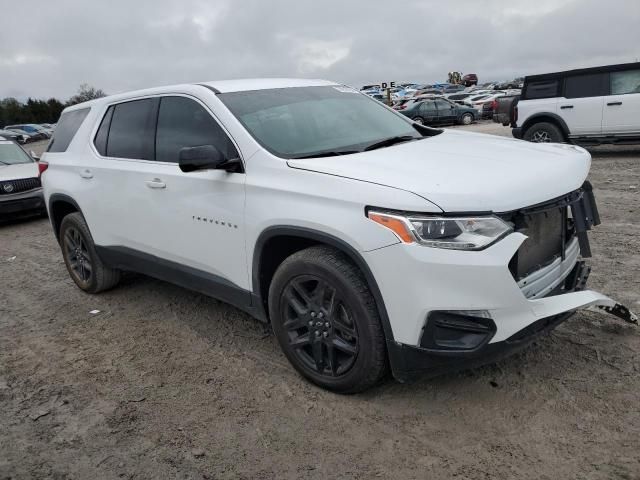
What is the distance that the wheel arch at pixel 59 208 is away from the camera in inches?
209

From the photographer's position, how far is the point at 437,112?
2692cm

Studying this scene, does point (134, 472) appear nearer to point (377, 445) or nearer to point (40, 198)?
point (377, 445)

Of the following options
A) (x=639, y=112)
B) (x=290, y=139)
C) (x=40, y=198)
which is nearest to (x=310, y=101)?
(x=290, y=139)

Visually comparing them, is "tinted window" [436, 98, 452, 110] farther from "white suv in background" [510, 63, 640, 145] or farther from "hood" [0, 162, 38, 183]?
"hood" [0, 162, 38, 183]

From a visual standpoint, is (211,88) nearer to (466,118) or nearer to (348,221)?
(348,221)

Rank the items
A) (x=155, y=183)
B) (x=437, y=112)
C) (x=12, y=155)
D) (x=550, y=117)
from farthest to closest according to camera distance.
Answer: (x=437, y=112) → (x=550, y=117) → (x=12, y=155) → (x=155, y=183)

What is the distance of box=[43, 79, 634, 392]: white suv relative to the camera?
268 centimetres

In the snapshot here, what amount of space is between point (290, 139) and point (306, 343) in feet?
4.16

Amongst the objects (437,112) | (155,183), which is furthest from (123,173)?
(437,112)

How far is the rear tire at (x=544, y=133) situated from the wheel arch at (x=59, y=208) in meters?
9.59

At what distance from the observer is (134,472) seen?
273 centimetres

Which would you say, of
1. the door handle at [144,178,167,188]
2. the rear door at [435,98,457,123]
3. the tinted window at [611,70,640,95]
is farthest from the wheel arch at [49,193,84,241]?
the rear door at [435,98,457,123]

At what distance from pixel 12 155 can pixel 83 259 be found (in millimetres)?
7057

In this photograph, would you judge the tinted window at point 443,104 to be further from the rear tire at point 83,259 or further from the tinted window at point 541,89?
the rear tire at point 83,259
